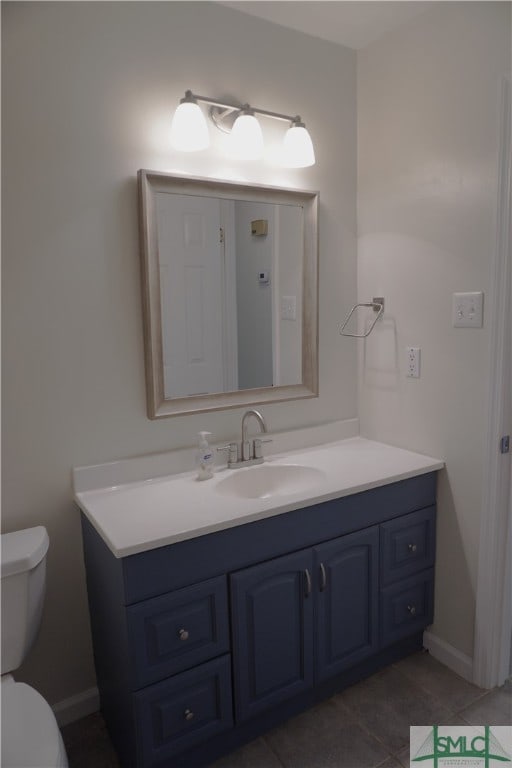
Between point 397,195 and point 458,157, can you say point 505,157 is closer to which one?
point 458,157

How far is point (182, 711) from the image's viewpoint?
1449mm

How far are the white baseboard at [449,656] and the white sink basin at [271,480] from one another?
81 cm

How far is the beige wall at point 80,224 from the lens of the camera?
152 centimetres

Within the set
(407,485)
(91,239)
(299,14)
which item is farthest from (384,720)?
(299,14)

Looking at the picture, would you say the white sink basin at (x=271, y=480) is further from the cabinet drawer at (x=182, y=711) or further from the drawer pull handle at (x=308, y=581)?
the cabinet drawer at (x=182, y=711)

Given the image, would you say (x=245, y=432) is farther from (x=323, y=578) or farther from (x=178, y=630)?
(x=178, y=630)

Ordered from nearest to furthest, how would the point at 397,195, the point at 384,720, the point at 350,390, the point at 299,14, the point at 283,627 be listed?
the point at 283,627
the point at 384,720
the point at 299,14
the point at 397,195
the point at 350,390

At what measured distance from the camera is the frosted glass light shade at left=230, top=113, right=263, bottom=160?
69.2 inches

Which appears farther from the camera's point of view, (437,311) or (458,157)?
(437,311)

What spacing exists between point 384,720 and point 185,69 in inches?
88.6

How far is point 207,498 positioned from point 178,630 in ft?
1.24

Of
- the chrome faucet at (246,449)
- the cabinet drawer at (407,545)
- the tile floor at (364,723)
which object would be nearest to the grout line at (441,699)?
the tile floor at (364,723)

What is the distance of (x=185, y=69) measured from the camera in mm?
1743

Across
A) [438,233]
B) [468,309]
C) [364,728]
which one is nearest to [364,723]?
[364,728]
